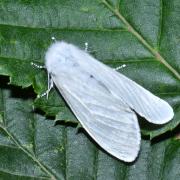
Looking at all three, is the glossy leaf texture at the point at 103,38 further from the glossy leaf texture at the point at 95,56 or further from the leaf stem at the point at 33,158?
the leaf stem at the point at 33,158

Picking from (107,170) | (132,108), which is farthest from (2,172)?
(132,108)

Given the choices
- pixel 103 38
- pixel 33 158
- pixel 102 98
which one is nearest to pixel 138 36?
pixel 103 38

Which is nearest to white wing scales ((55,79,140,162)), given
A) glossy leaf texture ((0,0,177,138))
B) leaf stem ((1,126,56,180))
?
glossy leaf texture ((0,0,177,138))

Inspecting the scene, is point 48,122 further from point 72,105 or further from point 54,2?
point 54,2

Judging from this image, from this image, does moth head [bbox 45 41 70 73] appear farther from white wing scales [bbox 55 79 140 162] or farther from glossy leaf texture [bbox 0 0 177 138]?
white wing scales [bbox 55 79 140 162]

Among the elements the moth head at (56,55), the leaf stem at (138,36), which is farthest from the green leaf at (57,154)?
the leaf stem at (138,36)

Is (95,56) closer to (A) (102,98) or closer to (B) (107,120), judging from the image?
(A) (102,98)

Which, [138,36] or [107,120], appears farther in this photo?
[107,120]
